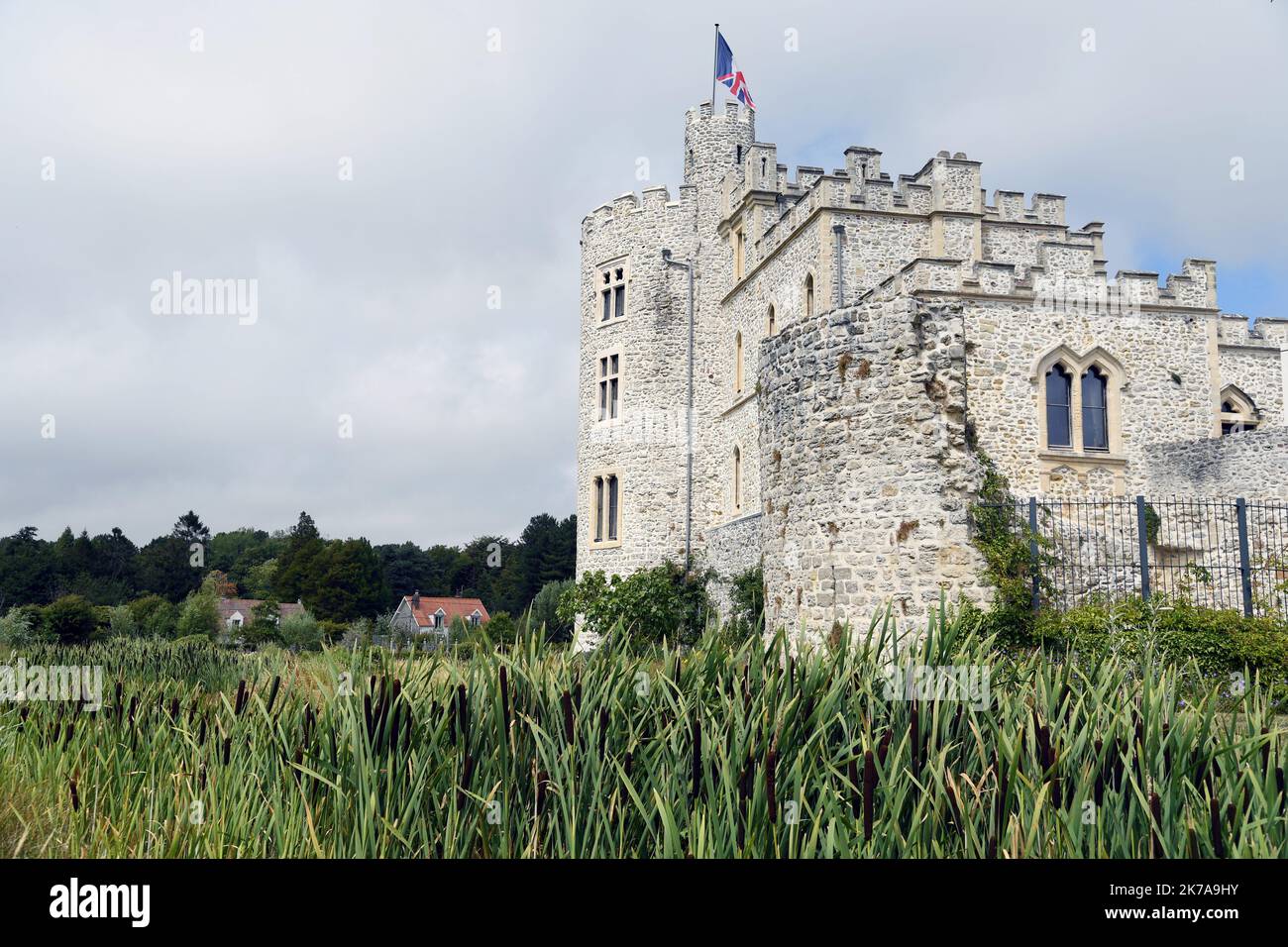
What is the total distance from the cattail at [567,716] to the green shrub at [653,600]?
19212 mm

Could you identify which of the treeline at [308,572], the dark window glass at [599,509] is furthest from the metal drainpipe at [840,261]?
the treeline at [308,572]

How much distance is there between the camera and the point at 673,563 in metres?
25.6

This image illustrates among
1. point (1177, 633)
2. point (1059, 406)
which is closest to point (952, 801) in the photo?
point (1177, 633)

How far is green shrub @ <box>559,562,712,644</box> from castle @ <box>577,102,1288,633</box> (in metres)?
0.59

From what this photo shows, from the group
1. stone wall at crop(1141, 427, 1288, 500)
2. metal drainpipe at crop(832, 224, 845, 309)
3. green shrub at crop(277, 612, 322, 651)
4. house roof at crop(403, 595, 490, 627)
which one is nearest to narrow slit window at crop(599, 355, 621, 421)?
metal drainpipe at crop(832, 224, 845, 309)

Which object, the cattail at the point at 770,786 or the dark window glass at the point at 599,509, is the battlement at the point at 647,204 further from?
the cattail at the point at 770,786

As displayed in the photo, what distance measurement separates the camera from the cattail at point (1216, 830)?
359cm

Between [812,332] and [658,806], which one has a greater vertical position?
[812,332]
